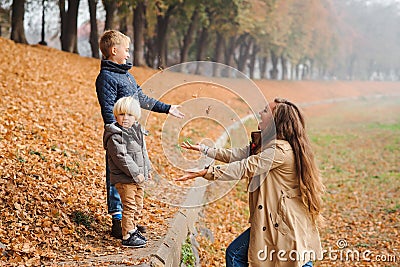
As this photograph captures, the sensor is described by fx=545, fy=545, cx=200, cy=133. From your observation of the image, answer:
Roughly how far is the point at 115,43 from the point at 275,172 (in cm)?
196

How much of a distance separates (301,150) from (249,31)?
3319cm

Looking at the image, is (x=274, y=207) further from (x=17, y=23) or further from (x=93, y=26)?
(x=93, y=26)

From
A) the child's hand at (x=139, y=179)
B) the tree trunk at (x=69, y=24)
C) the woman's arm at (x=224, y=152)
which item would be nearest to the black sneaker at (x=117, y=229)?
the child's hand at (x=139, y=179)

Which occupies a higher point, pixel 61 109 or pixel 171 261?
pixel 61 109

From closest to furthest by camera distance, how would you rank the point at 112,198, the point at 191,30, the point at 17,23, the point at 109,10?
the point at 112,198 < the point at 17,23 < the point at 109,10 < the point at 191,30

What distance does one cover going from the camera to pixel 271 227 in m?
4.59

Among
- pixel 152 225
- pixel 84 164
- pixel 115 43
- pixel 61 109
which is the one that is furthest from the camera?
pixel 61 109

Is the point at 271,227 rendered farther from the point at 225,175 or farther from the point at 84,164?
the point at 84,164

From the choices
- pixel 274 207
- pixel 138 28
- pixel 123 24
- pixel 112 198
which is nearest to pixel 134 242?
pixel 112 198

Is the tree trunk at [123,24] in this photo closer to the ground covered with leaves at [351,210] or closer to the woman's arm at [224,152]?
the ground covered with leaves at [351,210]

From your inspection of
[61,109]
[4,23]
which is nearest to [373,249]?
[61,109]

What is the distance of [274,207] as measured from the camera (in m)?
4.61

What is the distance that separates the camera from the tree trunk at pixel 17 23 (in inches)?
850

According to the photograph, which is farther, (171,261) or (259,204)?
(171,261)
